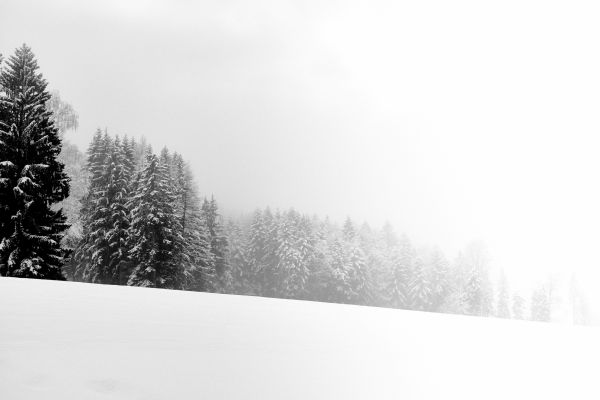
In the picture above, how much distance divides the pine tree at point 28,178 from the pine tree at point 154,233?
858 cm

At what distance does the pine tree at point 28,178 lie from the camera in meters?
18.9

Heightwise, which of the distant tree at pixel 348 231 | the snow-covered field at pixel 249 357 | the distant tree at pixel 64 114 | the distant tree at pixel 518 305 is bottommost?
the distant tree at pixel 518 305

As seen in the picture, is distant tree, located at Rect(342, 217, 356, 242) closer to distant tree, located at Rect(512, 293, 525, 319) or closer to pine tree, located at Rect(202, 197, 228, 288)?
pine tree, located at Rect(202, 197, 228, 288)

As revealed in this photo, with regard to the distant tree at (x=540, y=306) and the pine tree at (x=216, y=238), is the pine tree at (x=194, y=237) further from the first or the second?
the distant tree at (x=540, y=306)

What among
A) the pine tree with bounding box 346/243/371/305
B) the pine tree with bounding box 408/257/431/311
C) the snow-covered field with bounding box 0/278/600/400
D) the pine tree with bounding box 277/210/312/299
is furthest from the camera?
the pine tree with bounding box 408/257/431/311

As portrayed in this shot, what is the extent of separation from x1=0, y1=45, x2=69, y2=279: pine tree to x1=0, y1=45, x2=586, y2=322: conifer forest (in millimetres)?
47

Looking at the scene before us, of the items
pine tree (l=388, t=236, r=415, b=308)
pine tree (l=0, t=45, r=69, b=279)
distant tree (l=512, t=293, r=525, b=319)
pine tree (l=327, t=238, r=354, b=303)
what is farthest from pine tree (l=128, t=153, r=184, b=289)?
→ distant tree (l=512, t=293, r=525, b=319)

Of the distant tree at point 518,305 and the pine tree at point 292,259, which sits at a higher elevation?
the pine tree at point 292,259

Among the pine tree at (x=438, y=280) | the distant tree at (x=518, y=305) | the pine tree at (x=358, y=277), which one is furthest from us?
the distant tree at (x=518, y=305)

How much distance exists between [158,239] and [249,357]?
2795 centimetres

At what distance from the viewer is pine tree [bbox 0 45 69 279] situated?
18.9 metres

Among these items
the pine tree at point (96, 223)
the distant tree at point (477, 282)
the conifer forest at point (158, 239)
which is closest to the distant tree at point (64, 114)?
the conifer forest at point (158, 239)

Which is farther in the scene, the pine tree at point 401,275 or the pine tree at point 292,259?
the pine tree at point 401,275

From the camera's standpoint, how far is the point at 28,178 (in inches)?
744
